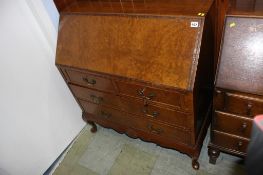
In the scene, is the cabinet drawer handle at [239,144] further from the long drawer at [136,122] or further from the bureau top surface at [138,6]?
the bureau top surface at [138,6]

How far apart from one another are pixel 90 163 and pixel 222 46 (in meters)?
1.51

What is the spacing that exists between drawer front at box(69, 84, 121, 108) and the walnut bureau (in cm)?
1

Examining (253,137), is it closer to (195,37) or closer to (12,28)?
(195,37)

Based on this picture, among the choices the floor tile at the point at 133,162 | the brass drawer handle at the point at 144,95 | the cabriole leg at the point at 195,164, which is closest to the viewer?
the brass drawer handle at the point at 144,95

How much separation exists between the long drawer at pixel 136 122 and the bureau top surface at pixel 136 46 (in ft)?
1.43

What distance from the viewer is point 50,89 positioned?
1938mm

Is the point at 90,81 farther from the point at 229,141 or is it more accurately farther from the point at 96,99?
the point at 229,141

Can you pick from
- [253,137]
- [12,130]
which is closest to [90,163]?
[12,130]

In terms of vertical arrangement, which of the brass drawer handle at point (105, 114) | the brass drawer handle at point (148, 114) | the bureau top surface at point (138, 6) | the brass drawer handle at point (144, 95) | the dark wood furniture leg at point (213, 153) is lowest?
the dark wood furniture leg at point (213, 153)

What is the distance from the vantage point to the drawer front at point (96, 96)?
1.66 metres

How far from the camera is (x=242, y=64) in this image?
1124 mm

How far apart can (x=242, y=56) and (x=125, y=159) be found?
1313 mm

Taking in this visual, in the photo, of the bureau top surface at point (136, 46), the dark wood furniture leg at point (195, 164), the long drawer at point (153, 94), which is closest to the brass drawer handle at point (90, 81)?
the bureau top surface at point (136, 46)

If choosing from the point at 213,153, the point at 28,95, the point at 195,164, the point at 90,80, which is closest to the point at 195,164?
the point at 195,164
